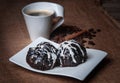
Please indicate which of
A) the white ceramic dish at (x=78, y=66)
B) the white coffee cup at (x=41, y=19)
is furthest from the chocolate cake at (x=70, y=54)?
the white coffee cup at (x=41, y=19)

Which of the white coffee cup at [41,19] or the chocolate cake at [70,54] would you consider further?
the white coffee cup at [41,19]

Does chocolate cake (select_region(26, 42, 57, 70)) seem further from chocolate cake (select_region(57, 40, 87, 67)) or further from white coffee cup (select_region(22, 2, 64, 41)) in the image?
white coffee cup (select_region(22, 2, 64, 41))

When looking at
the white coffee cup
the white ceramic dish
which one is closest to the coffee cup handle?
the white coffee cup

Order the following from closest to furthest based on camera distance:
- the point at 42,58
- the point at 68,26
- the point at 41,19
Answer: the point at 42,58 → the point at 41,19 → the point at 68,26

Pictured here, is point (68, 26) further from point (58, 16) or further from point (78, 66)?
point (78, 66)

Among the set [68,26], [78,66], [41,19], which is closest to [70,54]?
[78,66]

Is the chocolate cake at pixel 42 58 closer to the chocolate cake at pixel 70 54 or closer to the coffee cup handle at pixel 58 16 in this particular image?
the chocolate cake at pixel 70 54
